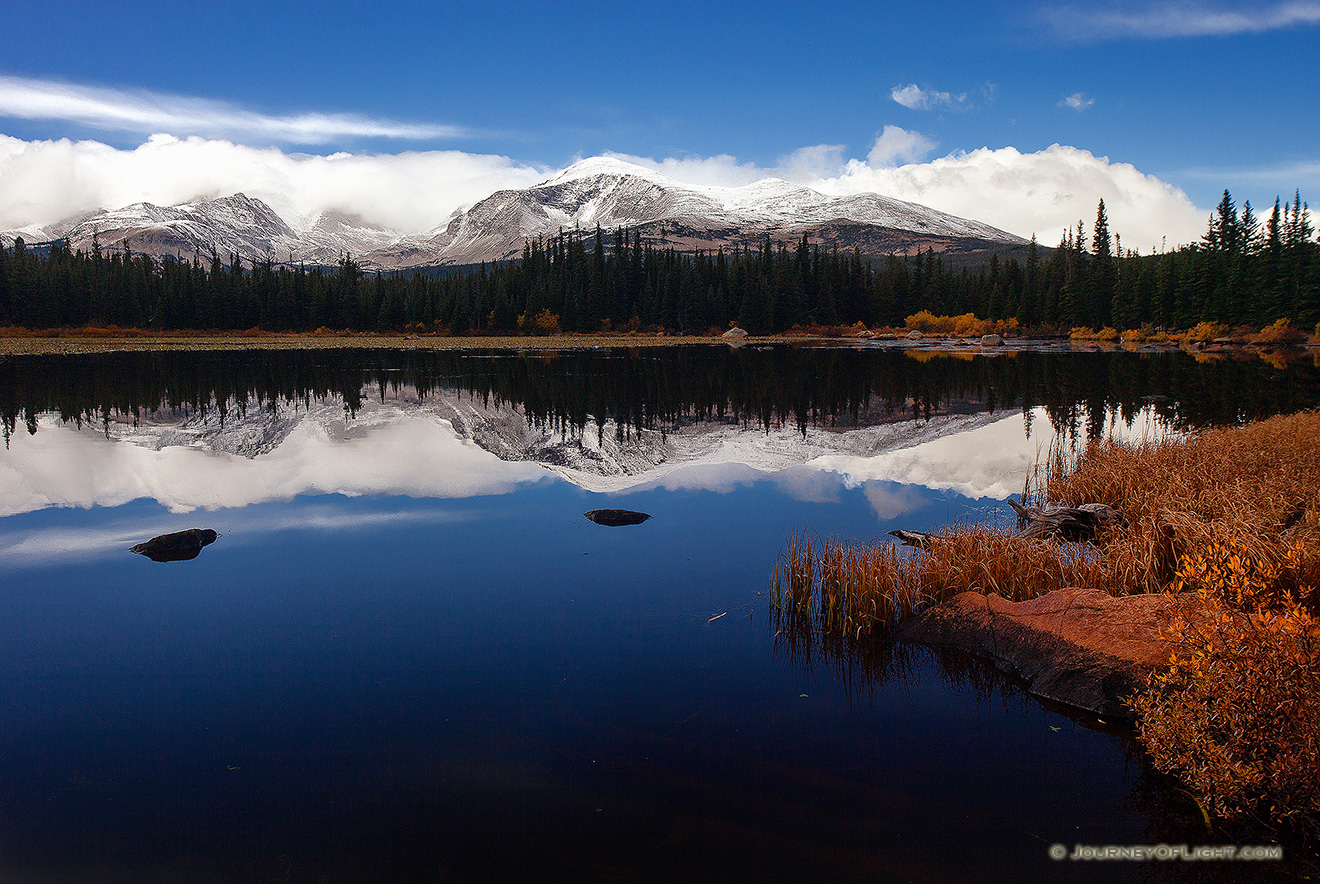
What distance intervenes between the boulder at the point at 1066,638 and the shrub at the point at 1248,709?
1035mm

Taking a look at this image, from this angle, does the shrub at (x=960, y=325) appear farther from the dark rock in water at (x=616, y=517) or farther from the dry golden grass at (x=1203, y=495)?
the dark rock in water at (x=616, y=517)

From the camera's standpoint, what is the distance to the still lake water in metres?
5.73

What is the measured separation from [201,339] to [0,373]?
2416 inches

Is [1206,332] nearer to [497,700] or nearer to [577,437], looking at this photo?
[577,437]

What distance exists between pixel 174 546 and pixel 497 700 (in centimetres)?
847

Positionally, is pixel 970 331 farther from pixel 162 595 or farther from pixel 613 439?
pixel 162 595

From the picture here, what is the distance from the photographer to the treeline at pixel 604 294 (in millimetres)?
107562

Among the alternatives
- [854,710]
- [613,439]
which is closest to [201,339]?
[613,439]

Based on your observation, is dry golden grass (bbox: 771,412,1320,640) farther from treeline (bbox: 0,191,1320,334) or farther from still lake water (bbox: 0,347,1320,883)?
treeline (bbox: 0,191,1320,334)

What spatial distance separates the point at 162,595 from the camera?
432 inches

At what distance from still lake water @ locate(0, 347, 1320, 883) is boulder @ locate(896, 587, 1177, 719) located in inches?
15.0

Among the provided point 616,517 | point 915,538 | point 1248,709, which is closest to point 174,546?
point 616,517

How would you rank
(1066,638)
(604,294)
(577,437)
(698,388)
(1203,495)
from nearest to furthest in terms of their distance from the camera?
(1066,638), (1203,495), (577,437), (698,388), (604,294)

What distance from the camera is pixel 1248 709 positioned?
555 centimetres
